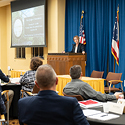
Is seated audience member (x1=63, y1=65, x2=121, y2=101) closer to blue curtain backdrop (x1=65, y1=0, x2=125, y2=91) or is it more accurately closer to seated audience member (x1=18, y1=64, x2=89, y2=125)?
seated audience member (x1=18, y1=64, x2=89, y2=125)

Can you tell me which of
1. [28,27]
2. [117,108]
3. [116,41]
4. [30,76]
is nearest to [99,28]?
[116,41]

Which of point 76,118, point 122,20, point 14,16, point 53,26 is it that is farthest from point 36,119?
point 14,16

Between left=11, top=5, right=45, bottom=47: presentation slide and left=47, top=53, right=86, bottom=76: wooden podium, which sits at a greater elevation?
Answer: left=11, top=5, right=45, bottom=47: presentation slide

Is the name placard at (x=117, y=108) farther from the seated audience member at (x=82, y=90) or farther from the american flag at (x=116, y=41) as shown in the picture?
the american flag at (x=116, y=41)

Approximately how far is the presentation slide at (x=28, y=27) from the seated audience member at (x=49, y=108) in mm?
8726

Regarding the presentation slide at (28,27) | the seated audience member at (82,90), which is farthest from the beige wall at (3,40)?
the seated audience member at (82,90)

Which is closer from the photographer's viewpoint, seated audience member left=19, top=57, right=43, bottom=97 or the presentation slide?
seated audience member left=19, top=57, right=43, bottom=97

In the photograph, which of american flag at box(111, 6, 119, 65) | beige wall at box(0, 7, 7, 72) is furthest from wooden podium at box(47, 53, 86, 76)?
beige wall at box(0, 7, 7, 72)

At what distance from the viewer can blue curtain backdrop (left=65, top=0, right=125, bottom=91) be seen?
8.37m

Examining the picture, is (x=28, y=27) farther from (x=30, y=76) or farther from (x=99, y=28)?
(x=30, y=76)

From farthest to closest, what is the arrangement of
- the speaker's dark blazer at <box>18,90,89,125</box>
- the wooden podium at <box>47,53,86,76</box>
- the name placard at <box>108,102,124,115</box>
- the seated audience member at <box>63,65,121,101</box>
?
the wooden podium at <box>47,53,86,76</box> < the seated audience member at <box>63,65,121,101</box> < the name placard at <box>108,102,124,115</box> < the speaker's dark blazer at <box>18,90,89,125</box>

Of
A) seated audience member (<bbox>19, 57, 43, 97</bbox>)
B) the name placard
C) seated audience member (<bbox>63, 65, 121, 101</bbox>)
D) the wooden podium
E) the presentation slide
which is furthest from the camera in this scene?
the presentation slide

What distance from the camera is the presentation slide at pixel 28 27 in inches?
418

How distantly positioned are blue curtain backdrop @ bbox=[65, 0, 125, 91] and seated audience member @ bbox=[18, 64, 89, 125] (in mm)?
6741
